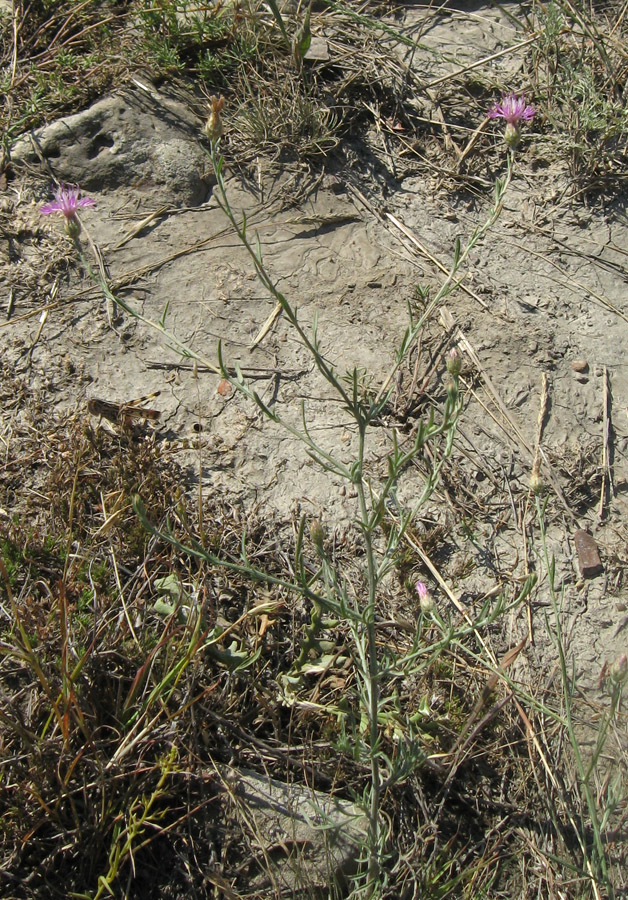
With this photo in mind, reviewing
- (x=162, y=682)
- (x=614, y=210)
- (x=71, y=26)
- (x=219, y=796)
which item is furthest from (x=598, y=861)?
(x=71, y=26)

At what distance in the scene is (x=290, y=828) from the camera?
76.2 inches

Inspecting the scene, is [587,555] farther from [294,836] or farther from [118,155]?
[118,155]

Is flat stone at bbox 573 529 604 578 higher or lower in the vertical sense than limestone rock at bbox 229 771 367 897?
higher

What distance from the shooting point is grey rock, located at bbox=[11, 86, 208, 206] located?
314 cm

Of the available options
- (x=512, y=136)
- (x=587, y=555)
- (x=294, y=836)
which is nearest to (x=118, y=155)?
(x=512, y=136)

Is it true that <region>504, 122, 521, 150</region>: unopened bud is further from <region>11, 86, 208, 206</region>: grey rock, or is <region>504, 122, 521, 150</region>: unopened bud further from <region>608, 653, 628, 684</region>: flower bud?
<region>11, 86, 208, 206</region>: grey rock

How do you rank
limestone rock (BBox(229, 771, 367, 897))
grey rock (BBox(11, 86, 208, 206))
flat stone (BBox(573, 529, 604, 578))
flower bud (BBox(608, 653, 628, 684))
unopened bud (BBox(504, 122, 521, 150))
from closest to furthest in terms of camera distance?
flower bud (BBox(608, 653, 628, 684)) → limestone rock (BBox(229, 771, 367, 897)) → unopened bud (BBox(504, 122, 521, 150)) → flat stone (BBox(573, 529, 604, 578)) → grey rock (BBox(11, 86, 208, 206))

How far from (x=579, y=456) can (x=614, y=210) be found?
1.15m

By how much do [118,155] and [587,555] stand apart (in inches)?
93.1

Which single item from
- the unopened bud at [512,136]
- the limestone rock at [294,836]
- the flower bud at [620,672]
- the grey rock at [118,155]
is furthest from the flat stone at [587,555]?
the grey rock at [118,155]

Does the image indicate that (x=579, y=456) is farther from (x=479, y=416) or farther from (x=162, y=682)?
(x=162, y=682)

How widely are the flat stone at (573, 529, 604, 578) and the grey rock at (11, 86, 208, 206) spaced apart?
196cm

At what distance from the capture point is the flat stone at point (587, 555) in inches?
93.6

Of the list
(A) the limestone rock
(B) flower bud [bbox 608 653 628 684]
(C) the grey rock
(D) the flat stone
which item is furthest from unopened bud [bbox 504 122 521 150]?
(A) the limestone rock
